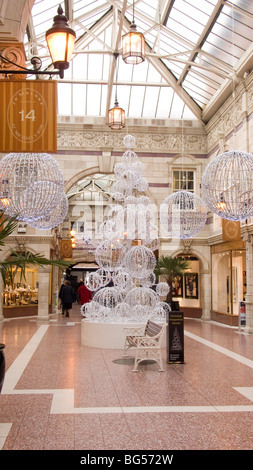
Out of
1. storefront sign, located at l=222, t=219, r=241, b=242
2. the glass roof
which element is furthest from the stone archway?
→ the glass roof

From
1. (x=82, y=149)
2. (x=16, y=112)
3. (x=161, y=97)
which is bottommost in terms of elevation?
→ (x=16, y=112)

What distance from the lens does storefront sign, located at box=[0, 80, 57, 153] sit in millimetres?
5738

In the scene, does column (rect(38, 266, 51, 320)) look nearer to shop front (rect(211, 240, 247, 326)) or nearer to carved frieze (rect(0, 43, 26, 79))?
shop front (rect(211, 240, 247, 326))

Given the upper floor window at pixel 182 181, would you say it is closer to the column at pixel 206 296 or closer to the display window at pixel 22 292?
the column at pixel 206 296

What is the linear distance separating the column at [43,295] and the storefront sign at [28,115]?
41.9 ft

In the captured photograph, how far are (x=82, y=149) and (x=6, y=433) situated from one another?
16.2 m

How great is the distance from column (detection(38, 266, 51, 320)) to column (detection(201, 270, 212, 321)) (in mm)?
6292

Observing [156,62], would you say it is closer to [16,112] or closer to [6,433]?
[16,112]

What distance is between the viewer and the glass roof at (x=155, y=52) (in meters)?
14.9

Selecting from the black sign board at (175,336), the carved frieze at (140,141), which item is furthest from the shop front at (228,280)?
the black sign board at (175,336)

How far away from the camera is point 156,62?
18875 mm

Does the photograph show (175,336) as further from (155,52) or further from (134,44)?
(155,52)

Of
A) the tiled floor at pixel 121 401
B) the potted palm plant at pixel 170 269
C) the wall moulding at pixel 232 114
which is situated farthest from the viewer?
the potted palm plant at pixel 170 269
